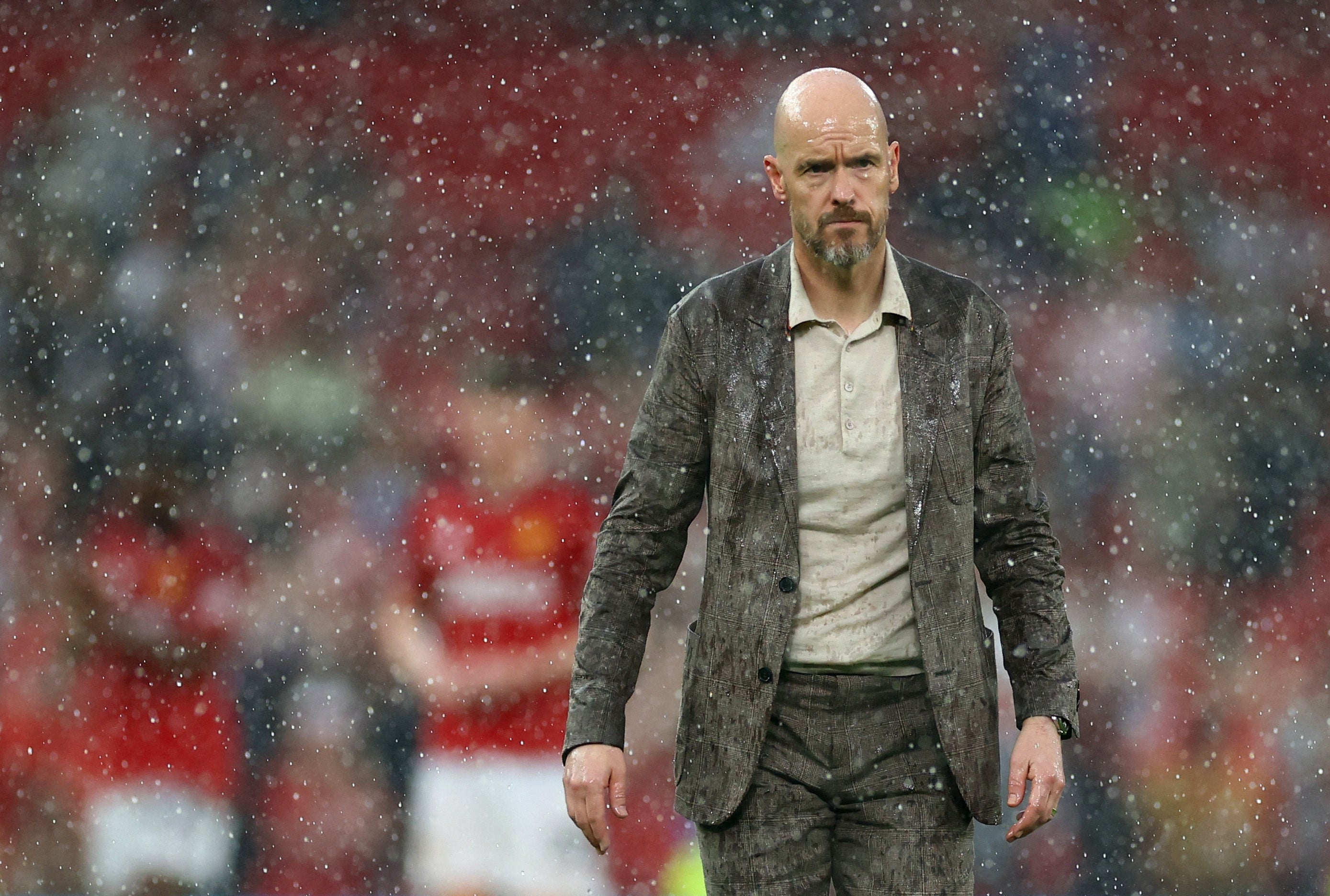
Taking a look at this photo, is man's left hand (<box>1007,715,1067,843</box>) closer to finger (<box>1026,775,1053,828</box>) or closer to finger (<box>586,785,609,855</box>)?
finger (<box>1026,775,1053,828</box>)

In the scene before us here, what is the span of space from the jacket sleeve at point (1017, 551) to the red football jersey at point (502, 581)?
2781mm

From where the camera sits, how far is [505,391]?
4.91m

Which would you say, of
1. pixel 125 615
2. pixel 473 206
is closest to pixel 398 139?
pixel 473 206

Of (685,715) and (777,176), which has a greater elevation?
(777,176)

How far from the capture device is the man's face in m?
2.10

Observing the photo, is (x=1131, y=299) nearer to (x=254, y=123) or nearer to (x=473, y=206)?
(x=473, y=206)

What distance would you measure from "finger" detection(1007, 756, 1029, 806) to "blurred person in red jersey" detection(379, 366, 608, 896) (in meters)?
2.98

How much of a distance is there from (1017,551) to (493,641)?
302 cm

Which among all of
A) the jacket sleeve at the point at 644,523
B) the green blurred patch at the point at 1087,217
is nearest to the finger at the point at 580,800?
the jacket sleeve at the point at 644,523

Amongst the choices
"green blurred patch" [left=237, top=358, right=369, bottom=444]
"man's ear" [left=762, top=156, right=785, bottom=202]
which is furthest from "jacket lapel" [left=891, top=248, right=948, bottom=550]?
"green blurred patch" [left=237, top=358, right=369, bottom=444]

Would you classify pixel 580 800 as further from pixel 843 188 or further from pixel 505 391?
pixel 505 391

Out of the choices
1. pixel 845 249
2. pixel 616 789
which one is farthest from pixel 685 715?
pixel 845 249

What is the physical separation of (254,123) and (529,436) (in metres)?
1.48

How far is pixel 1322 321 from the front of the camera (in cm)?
479
